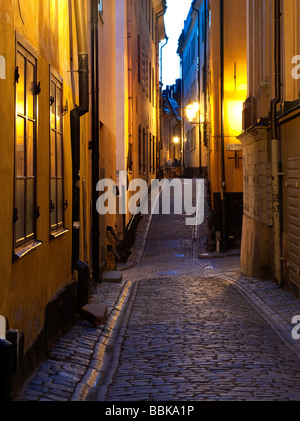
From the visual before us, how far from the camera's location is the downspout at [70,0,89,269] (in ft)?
30.5

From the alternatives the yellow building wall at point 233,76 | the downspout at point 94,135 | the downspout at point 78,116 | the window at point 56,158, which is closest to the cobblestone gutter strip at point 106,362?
the downspout at point 78,116

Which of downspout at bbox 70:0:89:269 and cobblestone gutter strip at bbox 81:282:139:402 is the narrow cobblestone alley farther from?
downspout at bbox 70:0:89:269

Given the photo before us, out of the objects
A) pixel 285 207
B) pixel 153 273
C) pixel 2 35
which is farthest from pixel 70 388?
pixel 153 273

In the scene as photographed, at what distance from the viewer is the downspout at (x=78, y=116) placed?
9.30m

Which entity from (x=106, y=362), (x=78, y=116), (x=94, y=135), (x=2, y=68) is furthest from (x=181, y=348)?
(x=94, y=135)

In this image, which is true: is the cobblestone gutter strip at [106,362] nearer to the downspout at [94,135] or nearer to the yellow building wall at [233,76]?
the downspout at [94,135]

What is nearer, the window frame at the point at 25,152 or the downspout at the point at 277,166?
the window frame at the point at 25,152

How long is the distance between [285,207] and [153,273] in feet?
18.6

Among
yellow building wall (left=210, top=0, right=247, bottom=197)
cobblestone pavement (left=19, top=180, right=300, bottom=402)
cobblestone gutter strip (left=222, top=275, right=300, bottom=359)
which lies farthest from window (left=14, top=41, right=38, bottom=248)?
yellow building wall (left=210, top=0, right=247, bottom=197)

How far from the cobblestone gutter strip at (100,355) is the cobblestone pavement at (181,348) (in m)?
0.01

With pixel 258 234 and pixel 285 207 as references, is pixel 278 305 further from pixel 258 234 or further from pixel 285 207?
pixel 258 234

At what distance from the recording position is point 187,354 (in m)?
7.52

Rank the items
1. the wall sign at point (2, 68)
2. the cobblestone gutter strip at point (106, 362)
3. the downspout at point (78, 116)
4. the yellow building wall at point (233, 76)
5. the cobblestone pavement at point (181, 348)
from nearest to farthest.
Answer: the wall sign at point (2, 68)
the cobblestone pavement at point (181, 348)
the cobblestone gutter strip at point (106, 362)
the downspout at point (78, 116)
the yellow building wall at point (233, 76)

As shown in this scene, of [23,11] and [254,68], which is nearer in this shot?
[23,11]
